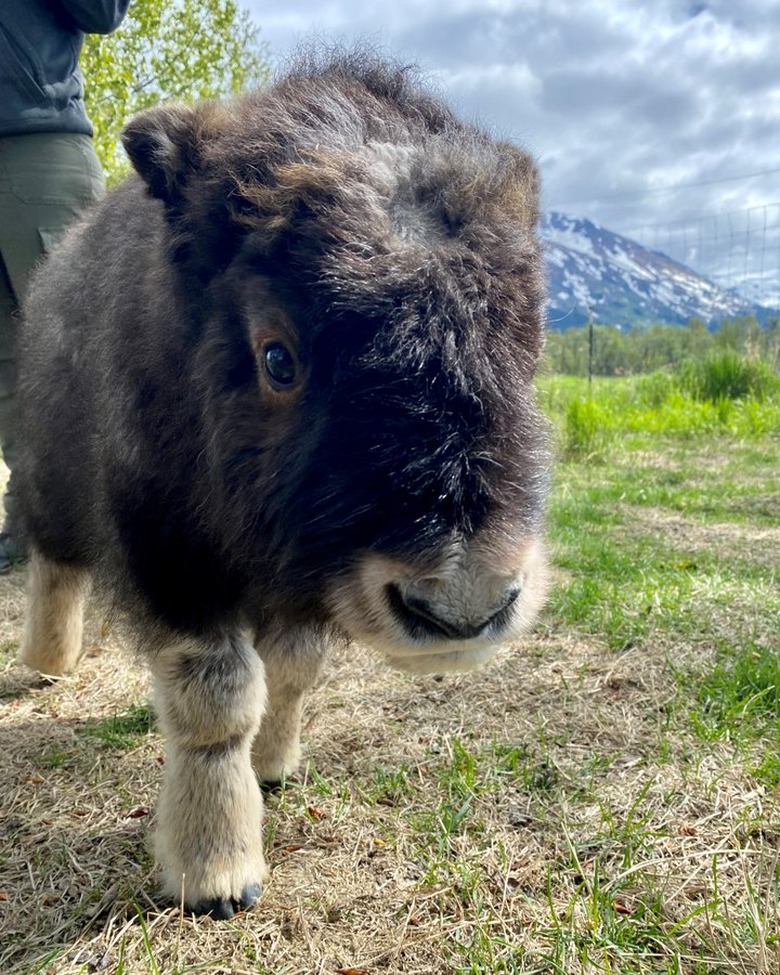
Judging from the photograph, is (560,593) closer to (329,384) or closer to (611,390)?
(329,384)

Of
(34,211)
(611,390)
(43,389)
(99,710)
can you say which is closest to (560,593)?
(99,710)

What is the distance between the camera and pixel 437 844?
2.72m

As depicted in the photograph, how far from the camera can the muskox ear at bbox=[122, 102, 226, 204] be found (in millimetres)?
2510

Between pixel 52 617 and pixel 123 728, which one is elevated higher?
pixel 52 617

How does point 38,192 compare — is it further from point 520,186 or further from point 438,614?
point 438,614

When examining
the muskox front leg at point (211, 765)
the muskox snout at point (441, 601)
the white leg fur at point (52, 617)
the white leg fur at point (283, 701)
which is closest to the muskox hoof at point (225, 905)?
the muskox front leg at point (211, 765)

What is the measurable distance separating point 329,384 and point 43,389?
1.91m

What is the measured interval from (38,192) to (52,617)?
2121 millimetres

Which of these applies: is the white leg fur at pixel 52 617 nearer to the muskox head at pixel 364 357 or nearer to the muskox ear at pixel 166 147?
the muskox head at pixel 364 357

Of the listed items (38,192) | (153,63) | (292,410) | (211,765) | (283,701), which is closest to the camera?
(292,410)

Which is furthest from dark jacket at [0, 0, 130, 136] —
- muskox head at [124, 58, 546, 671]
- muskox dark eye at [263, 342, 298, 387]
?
muskox dark eye at [263, 342, 298, 387]

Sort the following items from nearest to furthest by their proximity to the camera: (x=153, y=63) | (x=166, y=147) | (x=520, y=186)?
1. (x=166, y=147)
2. (x=520, y=186)
3. (x=153, y=63)

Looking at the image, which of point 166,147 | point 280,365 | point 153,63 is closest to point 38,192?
point 166,147

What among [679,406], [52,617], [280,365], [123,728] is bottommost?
[679,406]
